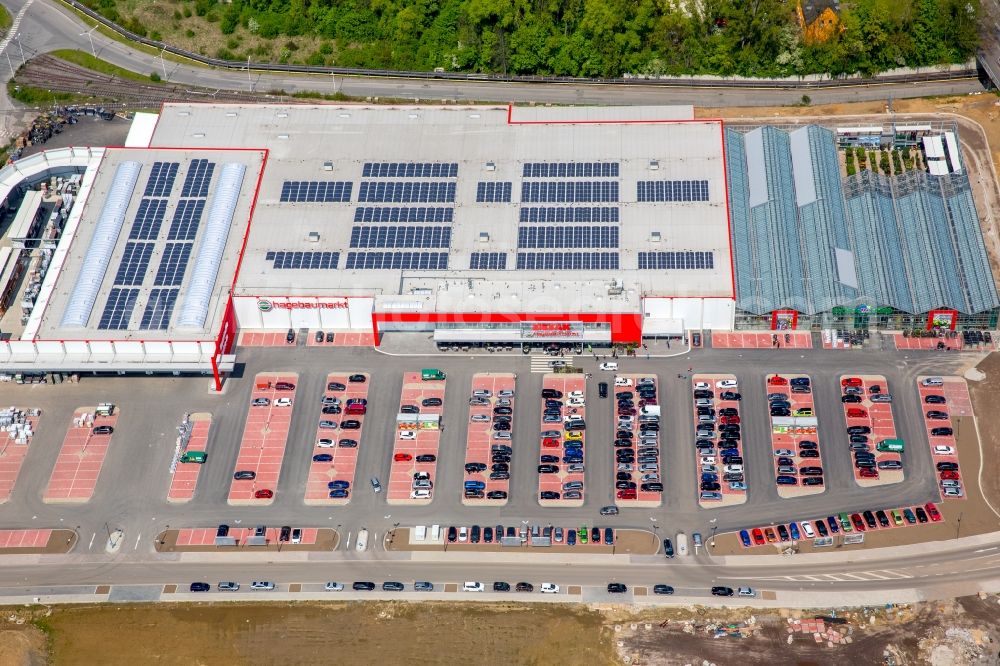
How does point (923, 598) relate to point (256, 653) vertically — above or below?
above

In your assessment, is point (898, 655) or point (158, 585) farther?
point (158, 585)

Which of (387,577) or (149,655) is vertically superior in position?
(387,577)

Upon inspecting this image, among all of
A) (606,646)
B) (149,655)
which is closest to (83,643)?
(149,655)

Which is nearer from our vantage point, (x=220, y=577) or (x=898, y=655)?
(x=898, y=655)

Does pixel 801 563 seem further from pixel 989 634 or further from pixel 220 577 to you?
pixel 220 577

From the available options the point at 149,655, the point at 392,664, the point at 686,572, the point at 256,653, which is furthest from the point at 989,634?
the point at 149,655

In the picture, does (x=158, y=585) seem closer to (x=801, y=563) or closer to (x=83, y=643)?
(x=83, y=643)
